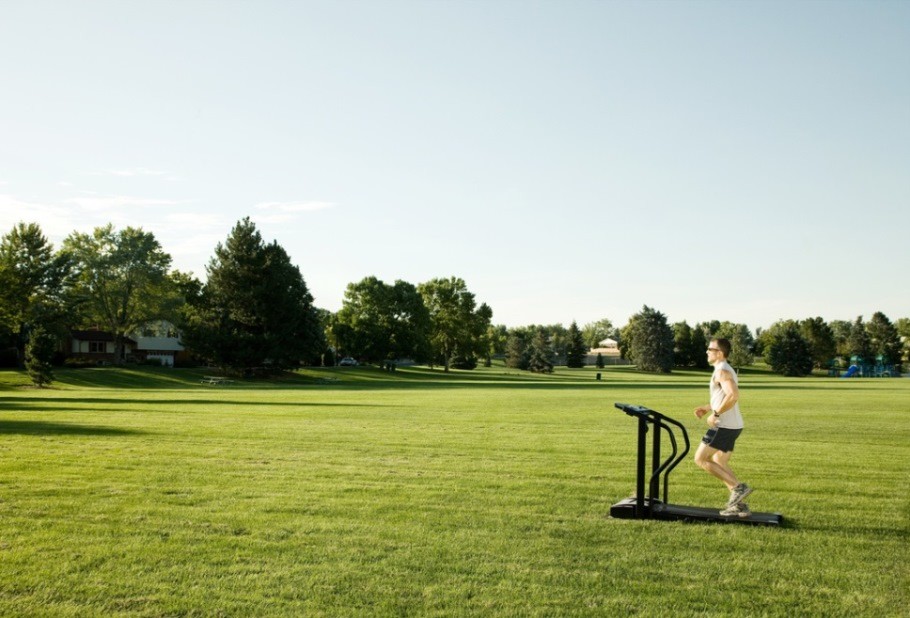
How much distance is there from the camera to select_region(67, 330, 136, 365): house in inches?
3433

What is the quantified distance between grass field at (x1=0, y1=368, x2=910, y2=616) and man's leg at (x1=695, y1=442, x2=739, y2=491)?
1.98ft

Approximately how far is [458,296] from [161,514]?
105 meters

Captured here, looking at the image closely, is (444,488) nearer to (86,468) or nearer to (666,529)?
(666,529)

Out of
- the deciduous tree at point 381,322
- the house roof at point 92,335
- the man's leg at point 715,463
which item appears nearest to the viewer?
the man's leg at point 715,463

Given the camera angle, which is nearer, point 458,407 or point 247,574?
point 247,574

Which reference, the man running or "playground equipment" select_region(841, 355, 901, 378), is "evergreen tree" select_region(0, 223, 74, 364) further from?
"playground equipment" select_region(841, 355, 901, 378)

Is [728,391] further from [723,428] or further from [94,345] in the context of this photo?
[94,345]

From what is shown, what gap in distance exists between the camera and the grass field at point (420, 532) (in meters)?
6.31

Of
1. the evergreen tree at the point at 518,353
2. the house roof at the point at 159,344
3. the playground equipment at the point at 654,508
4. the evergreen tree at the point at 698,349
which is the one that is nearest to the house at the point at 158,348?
the house roof at the point at 159,344

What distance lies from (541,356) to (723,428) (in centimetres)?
11608

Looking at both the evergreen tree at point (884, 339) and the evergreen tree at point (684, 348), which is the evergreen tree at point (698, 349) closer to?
the evergreen tree at point (684, 348)

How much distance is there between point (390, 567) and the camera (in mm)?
7172

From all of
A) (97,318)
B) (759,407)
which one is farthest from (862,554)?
(97,318)

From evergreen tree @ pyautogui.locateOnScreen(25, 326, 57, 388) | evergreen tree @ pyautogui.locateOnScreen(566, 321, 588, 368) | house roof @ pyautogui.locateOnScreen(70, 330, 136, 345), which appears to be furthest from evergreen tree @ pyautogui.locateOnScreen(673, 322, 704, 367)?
evergreen tree @ pyautogui.locateOnScreen(25, 326, 57, 388)
